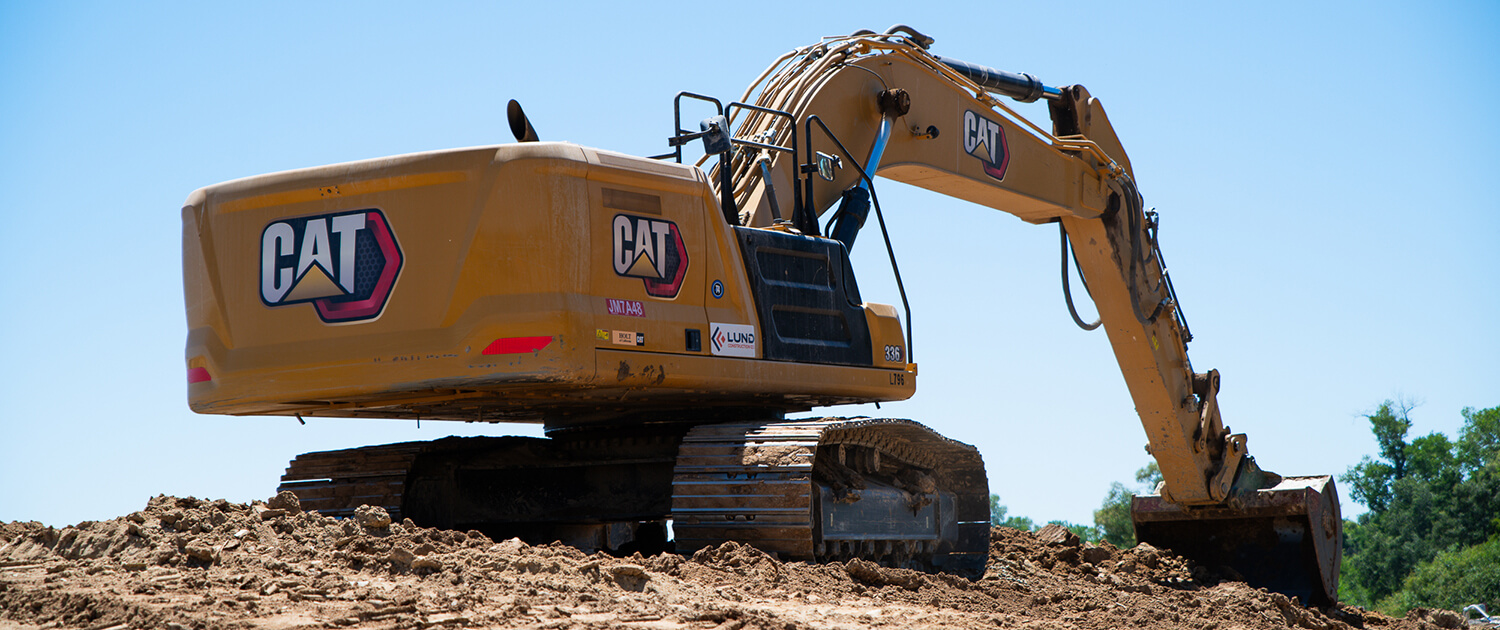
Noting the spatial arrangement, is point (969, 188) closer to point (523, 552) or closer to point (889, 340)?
point (889, 340)

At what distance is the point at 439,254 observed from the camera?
6.89 m

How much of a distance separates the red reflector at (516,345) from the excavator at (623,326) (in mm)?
10

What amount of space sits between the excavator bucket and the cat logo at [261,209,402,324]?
7.86 metres

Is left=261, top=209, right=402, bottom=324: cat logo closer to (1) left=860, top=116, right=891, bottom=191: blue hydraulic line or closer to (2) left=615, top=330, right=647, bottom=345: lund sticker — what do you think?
(2) left=615, top=330, right=647, bottom=345: lund sticker

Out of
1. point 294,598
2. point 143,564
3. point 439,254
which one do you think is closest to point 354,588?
point 294,598

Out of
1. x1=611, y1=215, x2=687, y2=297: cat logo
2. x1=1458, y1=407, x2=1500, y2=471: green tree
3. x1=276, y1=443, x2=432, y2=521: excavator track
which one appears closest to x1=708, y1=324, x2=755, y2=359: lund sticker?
x1=611, y1=215, x2=687, y2=297: cat logo

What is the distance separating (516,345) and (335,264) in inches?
44.0

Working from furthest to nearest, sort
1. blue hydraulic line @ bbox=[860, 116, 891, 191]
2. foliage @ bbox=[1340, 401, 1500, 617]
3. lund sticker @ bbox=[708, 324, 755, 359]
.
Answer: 1. foliage @ bbox=[1340, 401, 1500, 617]
2. blue hydraulic line @ bbox=[860, 116, 891, 191]
3. lund sticker @ bbox=[708, 324, 755, 359]

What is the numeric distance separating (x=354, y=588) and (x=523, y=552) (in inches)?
41.1

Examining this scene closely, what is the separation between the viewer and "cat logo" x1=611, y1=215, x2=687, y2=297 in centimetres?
707

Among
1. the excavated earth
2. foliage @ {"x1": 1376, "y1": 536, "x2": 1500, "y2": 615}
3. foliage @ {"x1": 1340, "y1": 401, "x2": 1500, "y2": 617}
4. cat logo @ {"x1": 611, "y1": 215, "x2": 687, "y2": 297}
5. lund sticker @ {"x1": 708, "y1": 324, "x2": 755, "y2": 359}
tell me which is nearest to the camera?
the excavated earth

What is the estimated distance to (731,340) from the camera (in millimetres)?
7441

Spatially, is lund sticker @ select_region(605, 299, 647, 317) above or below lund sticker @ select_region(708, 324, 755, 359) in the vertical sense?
above

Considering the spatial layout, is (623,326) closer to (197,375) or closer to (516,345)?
(516,345)
